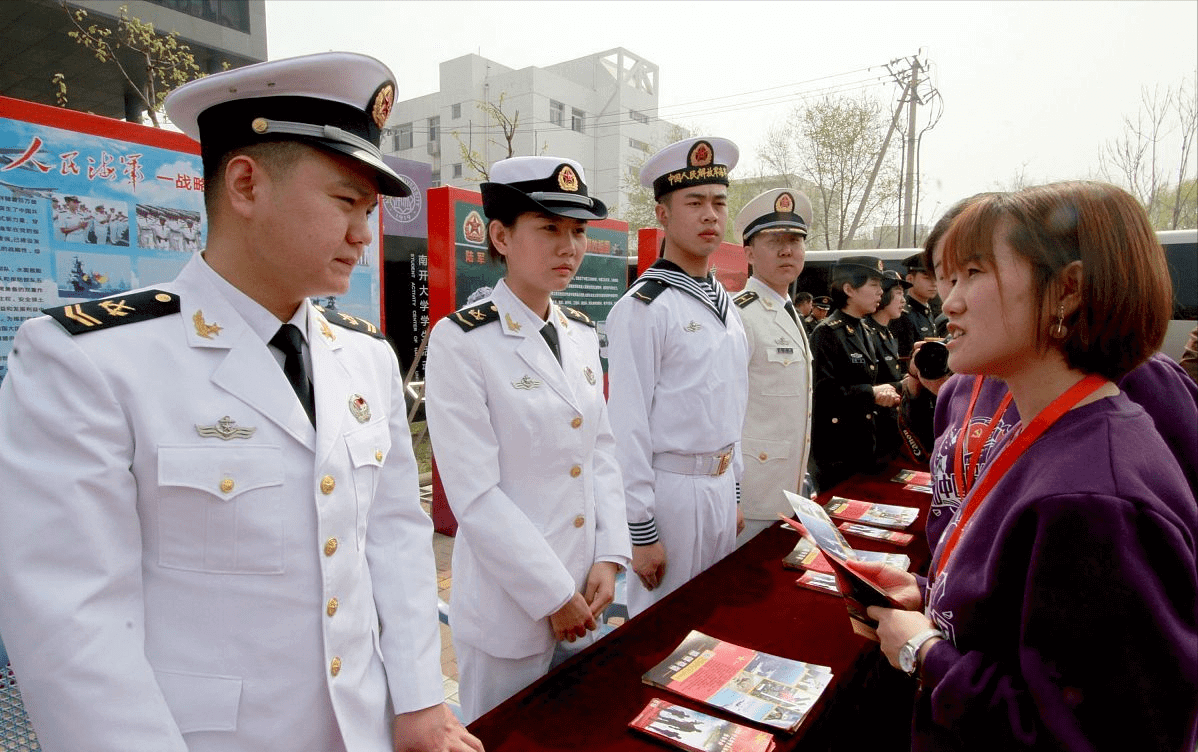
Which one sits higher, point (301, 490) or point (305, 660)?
point (301, 490)

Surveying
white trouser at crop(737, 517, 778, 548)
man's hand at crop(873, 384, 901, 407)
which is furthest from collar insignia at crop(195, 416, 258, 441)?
man's hand at crop(873, 384, 901, 407)

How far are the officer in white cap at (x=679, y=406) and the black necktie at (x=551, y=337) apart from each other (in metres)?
0.34

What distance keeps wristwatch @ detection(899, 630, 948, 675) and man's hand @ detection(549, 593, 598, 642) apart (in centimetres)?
82

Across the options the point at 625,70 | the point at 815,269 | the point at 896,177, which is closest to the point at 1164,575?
the point at 815,269

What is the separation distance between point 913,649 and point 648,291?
1.58m

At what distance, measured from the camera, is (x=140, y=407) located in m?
0.94

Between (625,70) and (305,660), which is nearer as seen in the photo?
(305,660)

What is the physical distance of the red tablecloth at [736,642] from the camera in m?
1.29

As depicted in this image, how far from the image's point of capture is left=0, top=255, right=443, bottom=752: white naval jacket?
85cm

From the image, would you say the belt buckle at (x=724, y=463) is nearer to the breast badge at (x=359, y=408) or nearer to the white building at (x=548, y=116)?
the breast badge at (x=359, y=408)

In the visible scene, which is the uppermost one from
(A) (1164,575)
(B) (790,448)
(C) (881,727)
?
(A) (1164,575)

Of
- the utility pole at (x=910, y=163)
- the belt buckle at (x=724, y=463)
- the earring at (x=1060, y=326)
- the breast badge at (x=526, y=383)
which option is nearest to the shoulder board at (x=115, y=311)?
the breast badge at (x=526, y=383)

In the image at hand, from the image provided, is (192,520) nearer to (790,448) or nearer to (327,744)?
(327,744)

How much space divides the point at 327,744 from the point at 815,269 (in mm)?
10762
